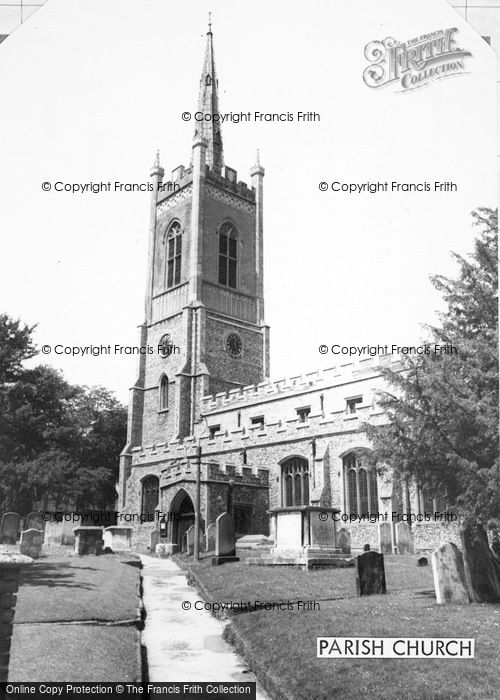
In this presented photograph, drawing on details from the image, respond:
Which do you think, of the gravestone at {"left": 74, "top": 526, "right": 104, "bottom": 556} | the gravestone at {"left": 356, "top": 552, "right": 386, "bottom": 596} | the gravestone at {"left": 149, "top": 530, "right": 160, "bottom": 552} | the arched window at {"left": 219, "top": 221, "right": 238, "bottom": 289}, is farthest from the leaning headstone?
the gravestone at {"left": 74, "top": 526, "right": 104, "bottom": 556}

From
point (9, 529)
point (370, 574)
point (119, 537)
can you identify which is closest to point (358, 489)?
point (370, 574)

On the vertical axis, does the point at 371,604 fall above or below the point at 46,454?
below

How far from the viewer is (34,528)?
9867 mm

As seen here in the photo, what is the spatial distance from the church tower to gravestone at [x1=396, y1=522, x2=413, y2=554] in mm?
3845

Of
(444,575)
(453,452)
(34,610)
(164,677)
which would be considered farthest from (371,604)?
(34,610)

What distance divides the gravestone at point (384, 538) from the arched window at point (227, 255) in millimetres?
4993

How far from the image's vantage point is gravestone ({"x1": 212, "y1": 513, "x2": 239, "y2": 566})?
1077 centimetres

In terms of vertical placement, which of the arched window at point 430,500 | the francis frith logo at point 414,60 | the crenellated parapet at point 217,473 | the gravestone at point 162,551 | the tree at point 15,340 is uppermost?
the francis frith logo at point 414,60

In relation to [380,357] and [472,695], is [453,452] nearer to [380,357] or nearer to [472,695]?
[380,357]

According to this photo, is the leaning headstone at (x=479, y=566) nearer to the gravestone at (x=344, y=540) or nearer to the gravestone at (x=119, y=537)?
the gravestone at (x=344, y=540)

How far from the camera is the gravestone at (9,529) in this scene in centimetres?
977

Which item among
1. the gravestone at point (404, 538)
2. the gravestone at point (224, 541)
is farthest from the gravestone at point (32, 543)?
the gravestone at point (404, 538)

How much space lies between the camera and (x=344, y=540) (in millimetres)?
10258

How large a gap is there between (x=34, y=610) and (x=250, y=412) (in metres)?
6.24
